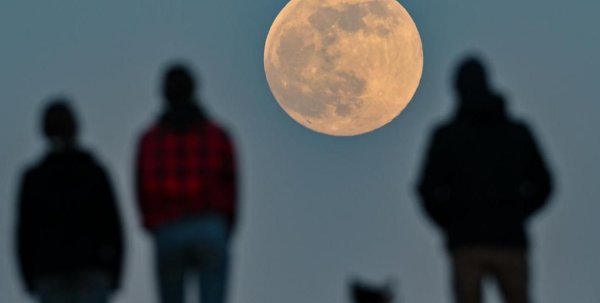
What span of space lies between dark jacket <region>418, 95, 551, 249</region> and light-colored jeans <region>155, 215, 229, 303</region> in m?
1.66

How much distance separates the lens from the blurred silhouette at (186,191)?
14.5 meters

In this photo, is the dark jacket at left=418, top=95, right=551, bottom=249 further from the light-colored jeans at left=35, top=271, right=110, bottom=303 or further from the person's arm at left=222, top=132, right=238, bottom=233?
the light-colored jeans at left=35, top=271, right=110, bottom=303

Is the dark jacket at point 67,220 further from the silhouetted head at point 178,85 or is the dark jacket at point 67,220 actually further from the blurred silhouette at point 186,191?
the silhouetted head at point 178,85

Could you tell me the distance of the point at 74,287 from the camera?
14.4 meters

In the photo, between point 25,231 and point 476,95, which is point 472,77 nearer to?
point 476,95

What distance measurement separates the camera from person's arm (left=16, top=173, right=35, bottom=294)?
14500mm

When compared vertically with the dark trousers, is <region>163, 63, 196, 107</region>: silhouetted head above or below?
above

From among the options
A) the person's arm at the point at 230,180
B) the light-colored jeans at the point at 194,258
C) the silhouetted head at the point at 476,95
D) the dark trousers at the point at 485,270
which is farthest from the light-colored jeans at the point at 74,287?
the silhouetted head at the point at 476,95

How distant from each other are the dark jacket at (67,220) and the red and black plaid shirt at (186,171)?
0.31m

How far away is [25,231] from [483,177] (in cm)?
355

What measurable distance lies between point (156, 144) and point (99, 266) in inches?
42.1

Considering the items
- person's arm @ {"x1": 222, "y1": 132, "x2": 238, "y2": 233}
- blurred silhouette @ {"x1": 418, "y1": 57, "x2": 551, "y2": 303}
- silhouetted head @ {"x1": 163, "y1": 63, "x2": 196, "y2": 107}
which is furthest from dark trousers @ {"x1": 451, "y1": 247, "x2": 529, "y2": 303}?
silhouetted head @ {"x1": 163, "y1": 63, "x2": 196, "y2": 107}

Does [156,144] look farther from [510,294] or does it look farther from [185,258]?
[510,294]

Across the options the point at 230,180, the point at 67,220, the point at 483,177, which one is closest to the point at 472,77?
the point at 483,177
